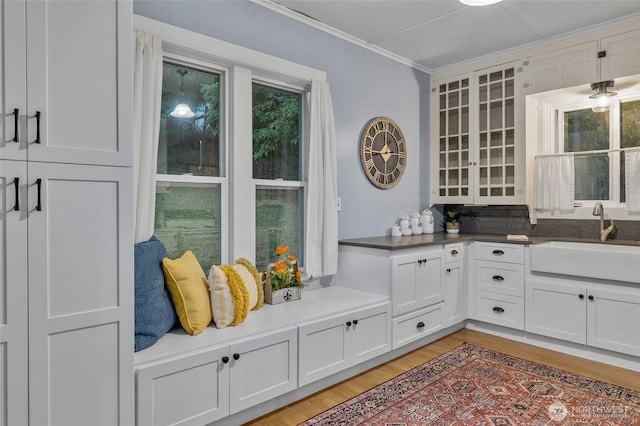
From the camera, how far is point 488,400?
2482mm

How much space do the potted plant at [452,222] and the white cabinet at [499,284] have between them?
486 millimetres

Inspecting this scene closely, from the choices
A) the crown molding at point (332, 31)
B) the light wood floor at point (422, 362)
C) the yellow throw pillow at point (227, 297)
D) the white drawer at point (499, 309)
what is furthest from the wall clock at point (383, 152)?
the yellow throw pillow at point (227, 297)

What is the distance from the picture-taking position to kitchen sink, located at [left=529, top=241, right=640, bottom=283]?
2.93 m

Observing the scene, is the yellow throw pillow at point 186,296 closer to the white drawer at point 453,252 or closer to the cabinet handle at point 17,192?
the cabinet handle at point 17,192

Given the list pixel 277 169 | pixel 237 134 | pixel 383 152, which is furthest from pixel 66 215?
pixel 383 152

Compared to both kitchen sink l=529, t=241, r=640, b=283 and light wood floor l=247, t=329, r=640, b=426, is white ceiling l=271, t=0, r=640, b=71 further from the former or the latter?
light wood floor l=247, t=329, r=640, b=426

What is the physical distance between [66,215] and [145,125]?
0.83 metres

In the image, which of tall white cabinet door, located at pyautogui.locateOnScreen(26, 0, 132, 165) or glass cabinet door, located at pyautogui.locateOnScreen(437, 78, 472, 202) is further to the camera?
glass cabinet door, located at pyautogui.locateOnScreen(437, 78, 472, 202)

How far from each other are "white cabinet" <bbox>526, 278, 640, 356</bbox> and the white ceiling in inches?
81.1

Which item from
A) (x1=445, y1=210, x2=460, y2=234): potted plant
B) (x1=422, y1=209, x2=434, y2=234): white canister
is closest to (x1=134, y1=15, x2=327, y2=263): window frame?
(x1=422, y1=209, x2=434, y2=234): white canister

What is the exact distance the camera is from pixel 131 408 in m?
1.77

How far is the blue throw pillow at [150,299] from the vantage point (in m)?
1.98

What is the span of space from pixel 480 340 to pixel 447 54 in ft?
8.77

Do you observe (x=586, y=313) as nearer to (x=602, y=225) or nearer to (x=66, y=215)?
(x=602, y=225)
